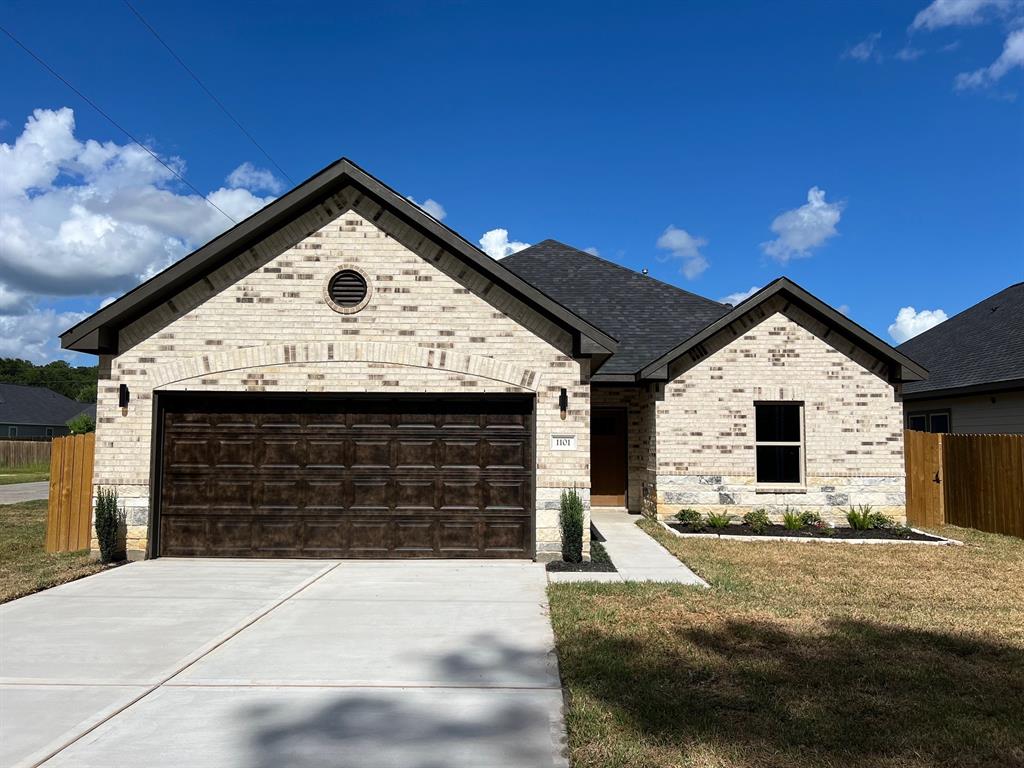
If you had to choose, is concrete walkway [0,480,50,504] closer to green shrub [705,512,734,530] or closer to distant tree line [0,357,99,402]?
green shrub [705,512,734,530]

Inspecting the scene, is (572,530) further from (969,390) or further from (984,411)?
(984,411)

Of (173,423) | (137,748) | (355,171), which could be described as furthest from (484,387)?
(137,748)

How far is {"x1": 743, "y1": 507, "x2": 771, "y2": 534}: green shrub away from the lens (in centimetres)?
1400

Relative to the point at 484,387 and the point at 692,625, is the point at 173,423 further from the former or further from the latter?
the point at 692,625

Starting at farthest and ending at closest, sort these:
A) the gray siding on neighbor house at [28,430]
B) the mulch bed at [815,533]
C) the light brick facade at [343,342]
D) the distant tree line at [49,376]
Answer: the distant tree line at [49,376]
the gray siding on neighbor house at [28,430]
the mulch bed at [815,533]
the light brick facade at [343,342]

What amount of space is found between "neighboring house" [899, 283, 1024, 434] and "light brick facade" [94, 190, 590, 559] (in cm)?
1187

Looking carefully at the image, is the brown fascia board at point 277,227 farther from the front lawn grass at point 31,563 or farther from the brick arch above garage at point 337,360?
the front lawn grass at point 31,563

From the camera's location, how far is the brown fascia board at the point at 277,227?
1070 cm

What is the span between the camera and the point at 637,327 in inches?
728

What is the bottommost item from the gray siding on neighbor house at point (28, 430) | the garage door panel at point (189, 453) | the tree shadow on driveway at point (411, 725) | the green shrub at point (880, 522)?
the tree shadow on driveway at point (411, 725)

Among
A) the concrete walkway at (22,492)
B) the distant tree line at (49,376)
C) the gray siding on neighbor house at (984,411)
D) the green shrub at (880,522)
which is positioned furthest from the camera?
the distant tree line at (49,376)

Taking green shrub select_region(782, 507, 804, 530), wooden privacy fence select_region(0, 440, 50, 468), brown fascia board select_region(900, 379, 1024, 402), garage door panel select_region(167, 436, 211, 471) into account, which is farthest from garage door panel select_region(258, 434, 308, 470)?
wooden privacy fence select_region(0, 440, 50, 468)

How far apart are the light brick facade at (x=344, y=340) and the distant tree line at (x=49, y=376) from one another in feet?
370

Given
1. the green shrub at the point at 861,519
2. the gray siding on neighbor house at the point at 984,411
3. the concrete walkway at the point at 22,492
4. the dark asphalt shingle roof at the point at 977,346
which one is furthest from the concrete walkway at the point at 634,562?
the concrete walkway at the point at 22,492
